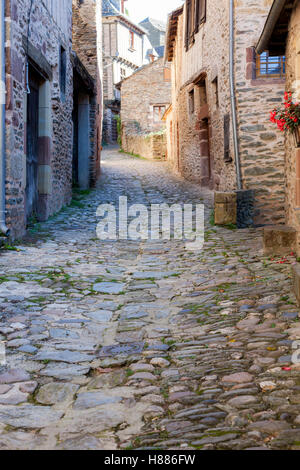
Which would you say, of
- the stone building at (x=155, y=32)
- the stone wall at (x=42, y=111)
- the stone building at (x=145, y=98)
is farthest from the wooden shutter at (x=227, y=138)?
the stone building at (x=155, y=32)

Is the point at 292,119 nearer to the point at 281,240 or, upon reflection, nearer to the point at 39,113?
the point at 281,240

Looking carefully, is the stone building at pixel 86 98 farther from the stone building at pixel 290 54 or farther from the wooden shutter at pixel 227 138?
the stone building at pixel 290 54

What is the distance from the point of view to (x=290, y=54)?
243 inches

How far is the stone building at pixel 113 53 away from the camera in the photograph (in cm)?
3512

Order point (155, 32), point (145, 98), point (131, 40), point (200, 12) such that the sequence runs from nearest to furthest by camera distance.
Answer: point (200, 12) → point (145, 98) → point (131, 40) → point (155, 32)

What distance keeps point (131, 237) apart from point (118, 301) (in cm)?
369

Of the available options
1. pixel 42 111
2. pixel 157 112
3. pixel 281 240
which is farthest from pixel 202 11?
pixel 157 112

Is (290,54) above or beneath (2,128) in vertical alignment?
above

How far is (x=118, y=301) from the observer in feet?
15.9

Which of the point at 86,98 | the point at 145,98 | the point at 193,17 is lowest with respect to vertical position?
the point at 86,98

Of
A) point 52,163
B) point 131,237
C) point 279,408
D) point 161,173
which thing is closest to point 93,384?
point 279,408

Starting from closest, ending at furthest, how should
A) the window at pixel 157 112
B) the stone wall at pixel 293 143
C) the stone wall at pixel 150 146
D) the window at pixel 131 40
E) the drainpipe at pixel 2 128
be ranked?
the stone wall at pixel 293 143 → the drainpipe at pixel 2 128 → the stone wall at pixel 150 146 → the window at pixel 157 112 → the window at pixel 131 40

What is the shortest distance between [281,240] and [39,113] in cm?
558

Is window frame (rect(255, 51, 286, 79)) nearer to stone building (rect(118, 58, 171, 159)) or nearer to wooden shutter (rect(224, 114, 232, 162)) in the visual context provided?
wooden shutter (rect(224, 114, 232, 162))
